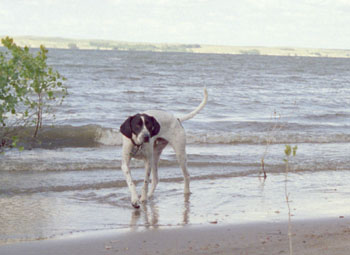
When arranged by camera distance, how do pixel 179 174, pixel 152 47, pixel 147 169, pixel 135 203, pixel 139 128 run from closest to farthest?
pixel 139 128 → pixel 135 203 → pixel 147 169 → pixel 179 174 → pixel 152 47

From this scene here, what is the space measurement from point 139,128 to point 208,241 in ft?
6.02

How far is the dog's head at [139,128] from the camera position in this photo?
645 cm

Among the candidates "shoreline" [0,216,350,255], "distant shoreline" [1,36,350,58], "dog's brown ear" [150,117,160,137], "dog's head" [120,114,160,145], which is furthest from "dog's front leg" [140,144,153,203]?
"distant shoreline" [1,36,350,58]

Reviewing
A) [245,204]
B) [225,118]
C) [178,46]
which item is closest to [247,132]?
[225,118]

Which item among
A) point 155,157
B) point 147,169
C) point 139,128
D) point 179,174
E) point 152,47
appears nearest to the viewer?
point 139,128

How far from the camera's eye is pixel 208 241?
5.10m

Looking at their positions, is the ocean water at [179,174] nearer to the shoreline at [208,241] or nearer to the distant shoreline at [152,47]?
the shoreline at [208,241]

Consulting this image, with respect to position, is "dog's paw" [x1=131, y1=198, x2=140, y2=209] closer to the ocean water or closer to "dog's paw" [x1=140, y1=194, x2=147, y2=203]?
the ocean water

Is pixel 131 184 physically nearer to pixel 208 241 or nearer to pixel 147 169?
pixel 147 169

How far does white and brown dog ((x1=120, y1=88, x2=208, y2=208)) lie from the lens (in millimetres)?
6492

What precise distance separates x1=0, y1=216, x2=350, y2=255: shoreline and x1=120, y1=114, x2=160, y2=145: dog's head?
4.05 ft

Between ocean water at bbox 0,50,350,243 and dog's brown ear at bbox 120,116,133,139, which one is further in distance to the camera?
dog's brown ear at bbox 120,116,133,139

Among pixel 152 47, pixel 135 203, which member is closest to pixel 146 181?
pixel 135 203

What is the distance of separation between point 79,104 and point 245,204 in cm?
1262
